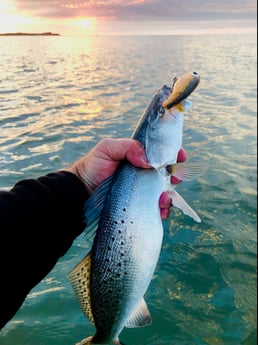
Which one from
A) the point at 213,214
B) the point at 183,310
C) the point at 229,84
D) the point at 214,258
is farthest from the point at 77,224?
the point at 229,84

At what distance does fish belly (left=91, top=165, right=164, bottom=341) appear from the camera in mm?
2553

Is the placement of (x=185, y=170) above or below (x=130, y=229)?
above

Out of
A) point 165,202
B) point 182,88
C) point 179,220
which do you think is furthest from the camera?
point 179,220

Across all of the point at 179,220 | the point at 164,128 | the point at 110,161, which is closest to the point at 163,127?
the point at 164,128

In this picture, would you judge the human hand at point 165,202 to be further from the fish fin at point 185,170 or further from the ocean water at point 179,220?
the ocean water at point 179,220

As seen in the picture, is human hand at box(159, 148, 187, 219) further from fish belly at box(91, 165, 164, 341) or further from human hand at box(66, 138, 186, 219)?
fish belly at box(91, 165, 164, 341)

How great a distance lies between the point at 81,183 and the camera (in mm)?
3096

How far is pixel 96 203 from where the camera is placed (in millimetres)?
2721

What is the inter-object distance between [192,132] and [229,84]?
1028 centimetres

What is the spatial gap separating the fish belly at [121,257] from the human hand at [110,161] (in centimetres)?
20

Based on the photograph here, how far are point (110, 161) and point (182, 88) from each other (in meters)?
0.87

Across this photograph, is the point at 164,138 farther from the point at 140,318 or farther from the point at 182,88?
the point at 140,318

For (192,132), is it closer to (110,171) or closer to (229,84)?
(110,171)

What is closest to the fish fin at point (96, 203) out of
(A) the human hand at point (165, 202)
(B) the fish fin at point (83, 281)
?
(B) the fish fin at point (83, 281)
